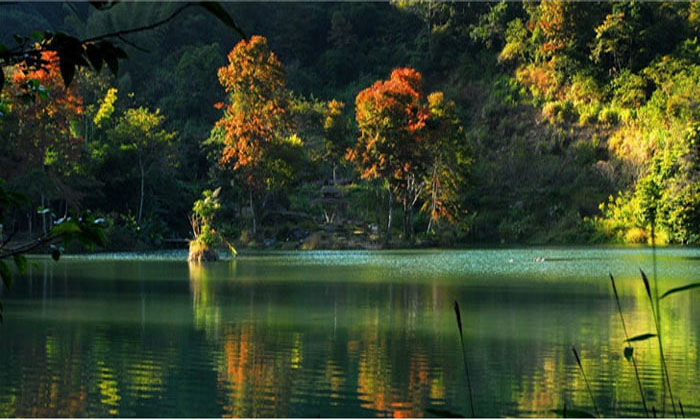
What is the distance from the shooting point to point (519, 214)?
110ft

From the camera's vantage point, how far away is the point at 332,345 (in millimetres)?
9328

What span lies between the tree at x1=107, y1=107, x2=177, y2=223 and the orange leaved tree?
2115mm

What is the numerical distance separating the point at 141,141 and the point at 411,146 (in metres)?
8.41

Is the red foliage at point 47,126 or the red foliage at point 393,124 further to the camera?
the red foliage at point 393,124

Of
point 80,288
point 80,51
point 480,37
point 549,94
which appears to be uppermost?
point 480,37

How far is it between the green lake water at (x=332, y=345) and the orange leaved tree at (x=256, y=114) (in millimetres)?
14008

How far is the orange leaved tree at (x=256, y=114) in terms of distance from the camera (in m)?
32.2

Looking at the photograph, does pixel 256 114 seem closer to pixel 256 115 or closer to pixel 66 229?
pixel 256 115

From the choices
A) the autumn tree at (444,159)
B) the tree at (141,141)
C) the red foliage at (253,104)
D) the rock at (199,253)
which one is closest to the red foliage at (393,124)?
the autumn tree at (444,159)

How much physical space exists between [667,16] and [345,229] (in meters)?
15.2

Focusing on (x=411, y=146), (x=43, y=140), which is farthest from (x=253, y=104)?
(x=43, y=140)

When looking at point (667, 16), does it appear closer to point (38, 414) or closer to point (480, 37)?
point (480, 37)

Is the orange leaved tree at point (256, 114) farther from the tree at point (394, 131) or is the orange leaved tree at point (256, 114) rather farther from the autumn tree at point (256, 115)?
the tree at point (394, 131)

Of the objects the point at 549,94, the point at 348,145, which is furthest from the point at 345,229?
the point at 549,94
